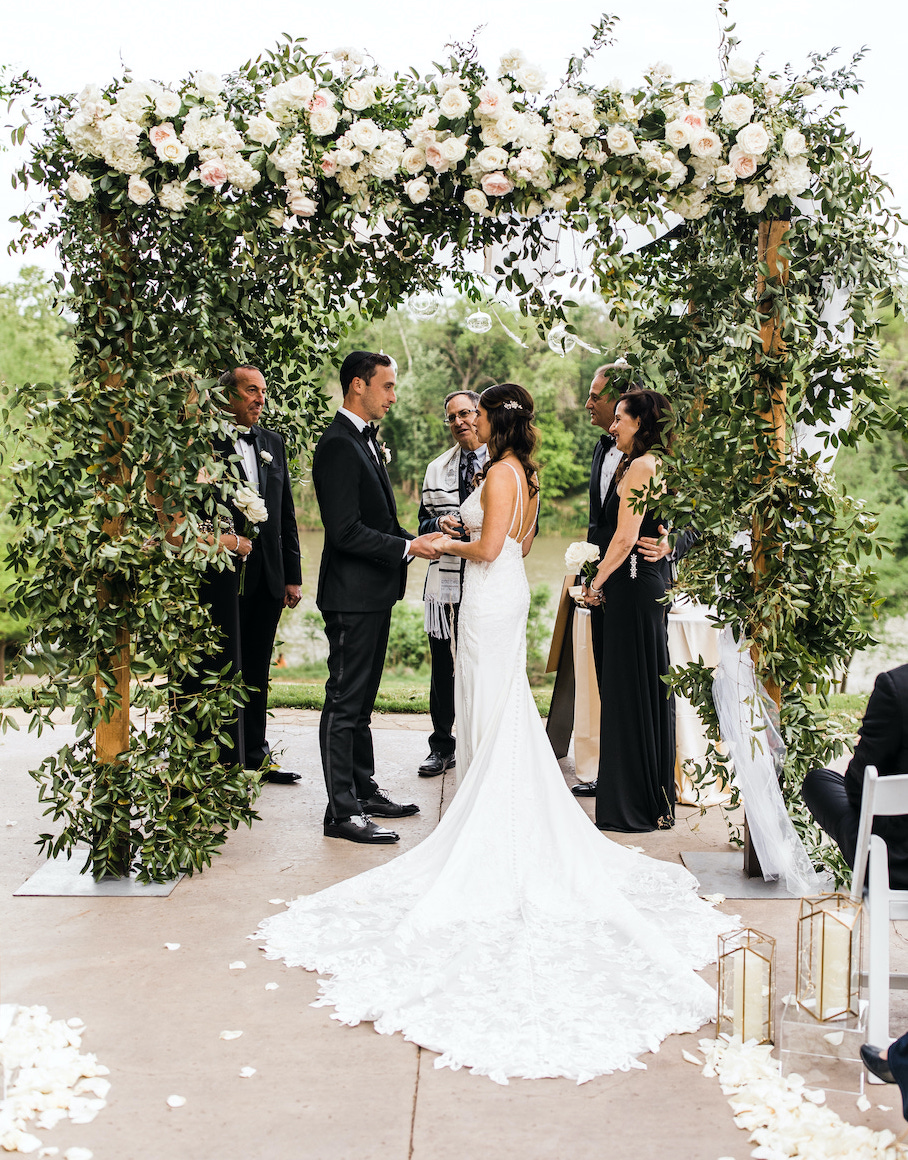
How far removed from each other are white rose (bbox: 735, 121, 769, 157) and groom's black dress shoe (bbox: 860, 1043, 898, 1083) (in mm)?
2642

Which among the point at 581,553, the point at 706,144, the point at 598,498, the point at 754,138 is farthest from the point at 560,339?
the point at 598,498

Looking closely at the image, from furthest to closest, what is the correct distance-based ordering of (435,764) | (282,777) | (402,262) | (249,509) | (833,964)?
(435,764) → (282,777) → (249,509) → (402,262) → (833,964)

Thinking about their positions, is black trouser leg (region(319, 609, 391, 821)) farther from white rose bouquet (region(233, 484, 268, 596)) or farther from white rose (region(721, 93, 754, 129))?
white rose (region(721, 93, 754, 129))

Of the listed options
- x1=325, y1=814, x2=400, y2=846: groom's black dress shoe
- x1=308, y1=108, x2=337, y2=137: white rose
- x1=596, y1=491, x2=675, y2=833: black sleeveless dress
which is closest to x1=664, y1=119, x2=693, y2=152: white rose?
x1=308, y1=108, x2=337, y2=137: white rose

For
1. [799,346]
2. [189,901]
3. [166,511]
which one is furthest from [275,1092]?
[799,346]

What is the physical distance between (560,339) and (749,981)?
2.39 m

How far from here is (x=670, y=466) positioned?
3.72 m

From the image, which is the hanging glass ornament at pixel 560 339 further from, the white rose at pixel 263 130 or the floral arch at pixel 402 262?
the white rose at pixel 263 130

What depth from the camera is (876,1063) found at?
2.42 metres

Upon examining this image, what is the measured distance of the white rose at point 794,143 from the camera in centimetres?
334

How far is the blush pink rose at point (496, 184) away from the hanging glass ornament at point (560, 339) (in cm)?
54

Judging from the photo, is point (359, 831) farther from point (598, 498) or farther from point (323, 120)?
point (323, 120)

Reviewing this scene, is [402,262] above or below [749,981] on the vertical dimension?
above

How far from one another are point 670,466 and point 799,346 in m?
0.59
